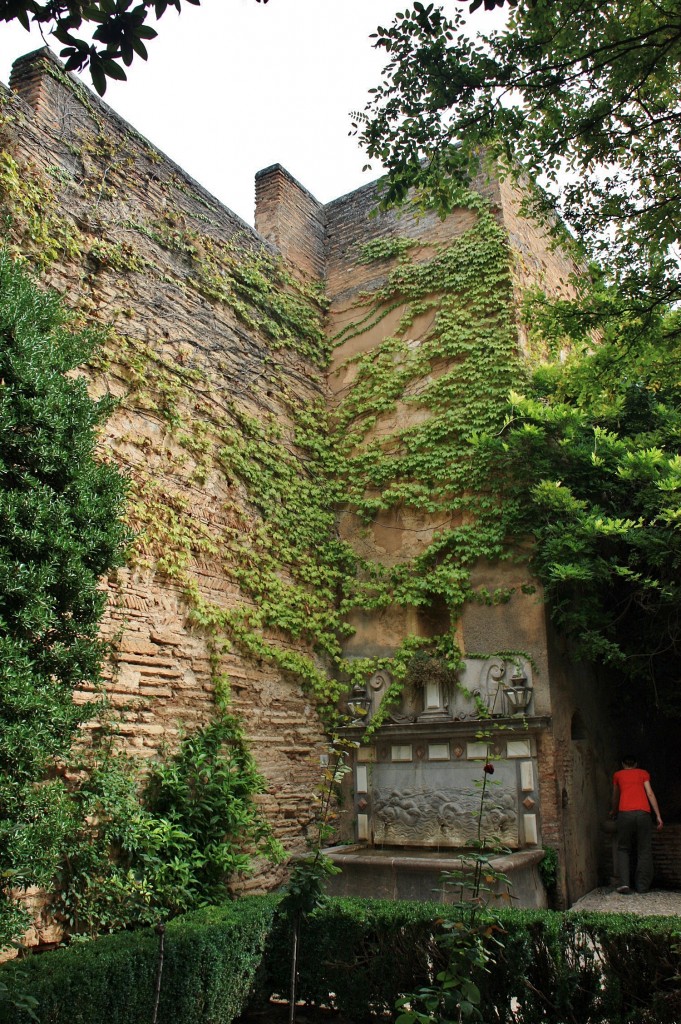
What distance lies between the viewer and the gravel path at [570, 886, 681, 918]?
640cm

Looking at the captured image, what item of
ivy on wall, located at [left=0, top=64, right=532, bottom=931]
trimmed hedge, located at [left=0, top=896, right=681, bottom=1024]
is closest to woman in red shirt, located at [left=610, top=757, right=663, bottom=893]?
ivy on wall, located at [left=0, top=64, right=532, bottom=931]

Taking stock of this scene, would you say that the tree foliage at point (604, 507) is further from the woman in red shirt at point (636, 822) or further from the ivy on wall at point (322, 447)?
the woman in red shirt at point (636, 822)

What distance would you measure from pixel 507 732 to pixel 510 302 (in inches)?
190

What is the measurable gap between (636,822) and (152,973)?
16.8 feet

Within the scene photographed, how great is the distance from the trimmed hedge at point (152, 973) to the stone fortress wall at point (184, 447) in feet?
5.87

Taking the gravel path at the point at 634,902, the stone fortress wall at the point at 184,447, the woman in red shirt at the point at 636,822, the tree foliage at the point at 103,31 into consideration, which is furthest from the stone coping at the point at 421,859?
the tree foliage at the point at 103,31

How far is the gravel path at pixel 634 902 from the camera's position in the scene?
6402mm

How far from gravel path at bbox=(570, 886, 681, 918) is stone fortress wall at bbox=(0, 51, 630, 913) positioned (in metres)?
0.16

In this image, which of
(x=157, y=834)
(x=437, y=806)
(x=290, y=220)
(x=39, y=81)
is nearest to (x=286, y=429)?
(x=290, y=220)

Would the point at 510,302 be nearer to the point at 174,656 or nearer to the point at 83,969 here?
the point at 174,656

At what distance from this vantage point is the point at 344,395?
986 centimetres

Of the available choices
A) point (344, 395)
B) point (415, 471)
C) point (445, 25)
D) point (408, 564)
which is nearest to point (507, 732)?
point (408, 564)

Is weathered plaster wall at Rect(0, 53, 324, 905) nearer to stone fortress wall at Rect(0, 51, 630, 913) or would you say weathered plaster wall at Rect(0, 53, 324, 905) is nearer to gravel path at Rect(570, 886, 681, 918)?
stone fortress wall at Rect(0, 51, 630, 913)

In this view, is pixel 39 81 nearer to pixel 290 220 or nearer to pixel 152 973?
pixel 290 220
